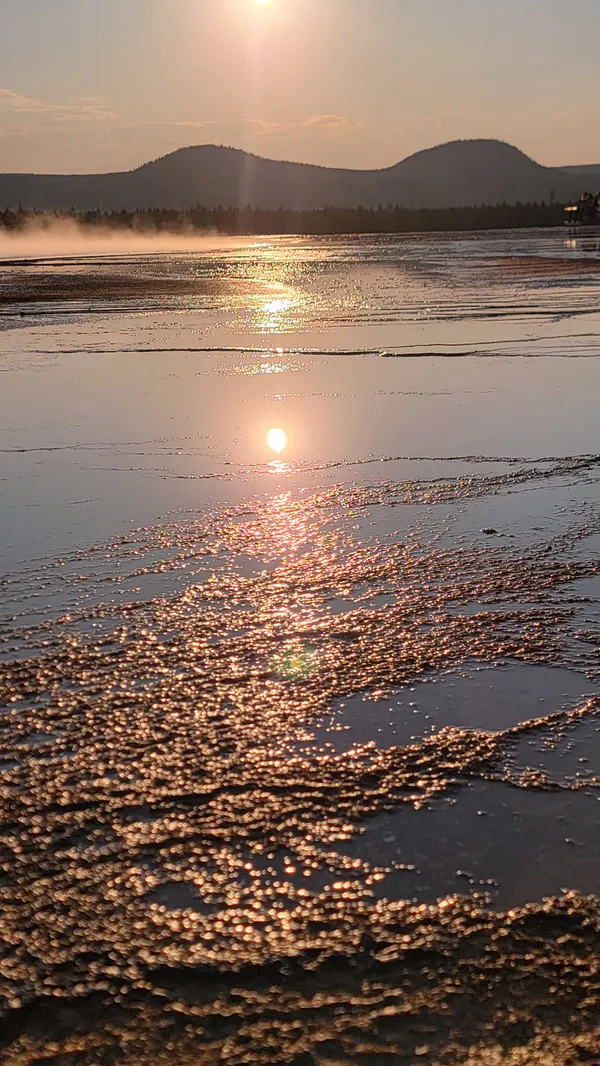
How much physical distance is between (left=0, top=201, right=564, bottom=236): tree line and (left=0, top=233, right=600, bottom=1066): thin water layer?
319ft

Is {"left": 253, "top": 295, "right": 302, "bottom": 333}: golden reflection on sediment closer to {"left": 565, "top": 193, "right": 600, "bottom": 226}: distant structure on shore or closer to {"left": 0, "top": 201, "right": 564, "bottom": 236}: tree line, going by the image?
{"left": 565, "top": 193, "right": 600, "bottom": 226}: distant structure on shore

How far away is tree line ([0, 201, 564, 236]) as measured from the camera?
10612 cm

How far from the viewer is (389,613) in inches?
172

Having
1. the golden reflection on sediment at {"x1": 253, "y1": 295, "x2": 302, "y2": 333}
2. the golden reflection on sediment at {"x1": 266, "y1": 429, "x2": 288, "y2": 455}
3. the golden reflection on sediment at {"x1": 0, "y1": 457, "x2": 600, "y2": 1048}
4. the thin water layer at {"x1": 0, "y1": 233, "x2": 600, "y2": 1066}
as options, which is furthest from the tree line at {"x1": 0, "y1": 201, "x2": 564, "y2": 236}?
the golden reflection on sediment at {"x1": 0, "y1": 457, "x2": 600, "y2": 1048}

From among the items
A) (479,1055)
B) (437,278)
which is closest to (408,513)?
(479,1055)

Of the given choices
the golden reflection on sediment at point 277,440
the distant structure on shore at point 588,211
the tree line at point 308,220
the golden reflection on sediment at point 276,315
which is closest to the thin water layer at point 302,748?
the golden reflection on sediment at point 277,440

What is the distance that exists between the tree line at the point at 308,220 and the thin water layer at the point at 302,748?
97378 mm

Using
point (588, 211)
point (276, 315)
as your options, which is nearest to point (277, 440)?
point (276, 315)

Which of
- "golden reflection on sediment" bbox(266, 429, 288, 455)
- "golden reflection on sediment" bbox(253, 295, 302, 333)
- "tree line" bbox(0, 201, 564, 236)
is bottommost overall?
"golden reflection on sediment" bbox(266, 429, 288, 455)

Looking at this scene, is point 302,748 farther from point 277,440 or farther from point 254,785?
point 277,440

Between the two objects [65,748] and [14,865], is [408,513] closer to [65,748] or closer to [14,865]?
[65,748]

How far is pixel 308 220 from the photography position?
416ft

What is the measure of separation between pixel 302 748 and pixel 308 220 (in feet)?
427

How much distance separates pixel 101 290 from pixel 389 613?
81.0 ft
